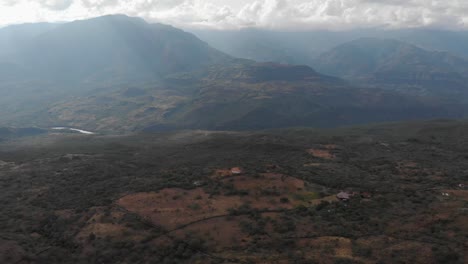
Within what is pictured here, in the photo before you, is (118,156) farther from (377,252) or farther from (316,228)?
(377,252)

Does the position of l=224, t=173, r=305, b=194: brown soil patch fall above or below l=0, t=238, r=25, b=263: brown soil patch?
below

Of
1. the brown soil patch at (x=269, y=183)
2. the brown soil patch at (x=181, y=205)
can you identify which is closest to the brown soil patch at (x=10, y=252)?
the brown soil patch at (x=181, y=205)

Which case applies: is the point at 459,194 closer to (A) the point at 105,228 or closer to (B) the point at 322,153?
(B) the point at 322,153

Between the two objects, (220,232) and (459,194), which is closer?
(220,232)

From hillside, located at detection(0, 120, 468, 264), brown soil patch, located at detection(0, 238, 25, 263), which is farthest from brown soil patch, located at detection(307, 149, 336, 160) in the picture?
brown soil patch, located at detection(0, 238, 25, 263)

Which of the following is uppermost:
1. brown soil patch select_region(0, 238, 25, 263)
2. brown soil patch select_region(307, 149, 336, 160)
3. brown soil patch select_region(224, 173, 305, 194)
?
brown soil patch select_region(0, 238, 25, 263)

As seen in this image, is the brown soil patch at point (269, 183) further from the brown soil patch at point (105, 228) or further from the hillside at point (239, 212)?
the brown soil patch at point (105, 228)

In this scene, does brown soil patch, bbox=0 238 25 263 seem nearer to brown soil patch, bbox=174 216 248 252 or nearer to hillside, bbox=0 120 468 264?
hillside, bbox=0 120 468 264

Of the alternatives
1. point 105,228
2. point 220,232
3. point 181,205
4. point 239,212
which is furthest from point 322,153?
point 105,228
